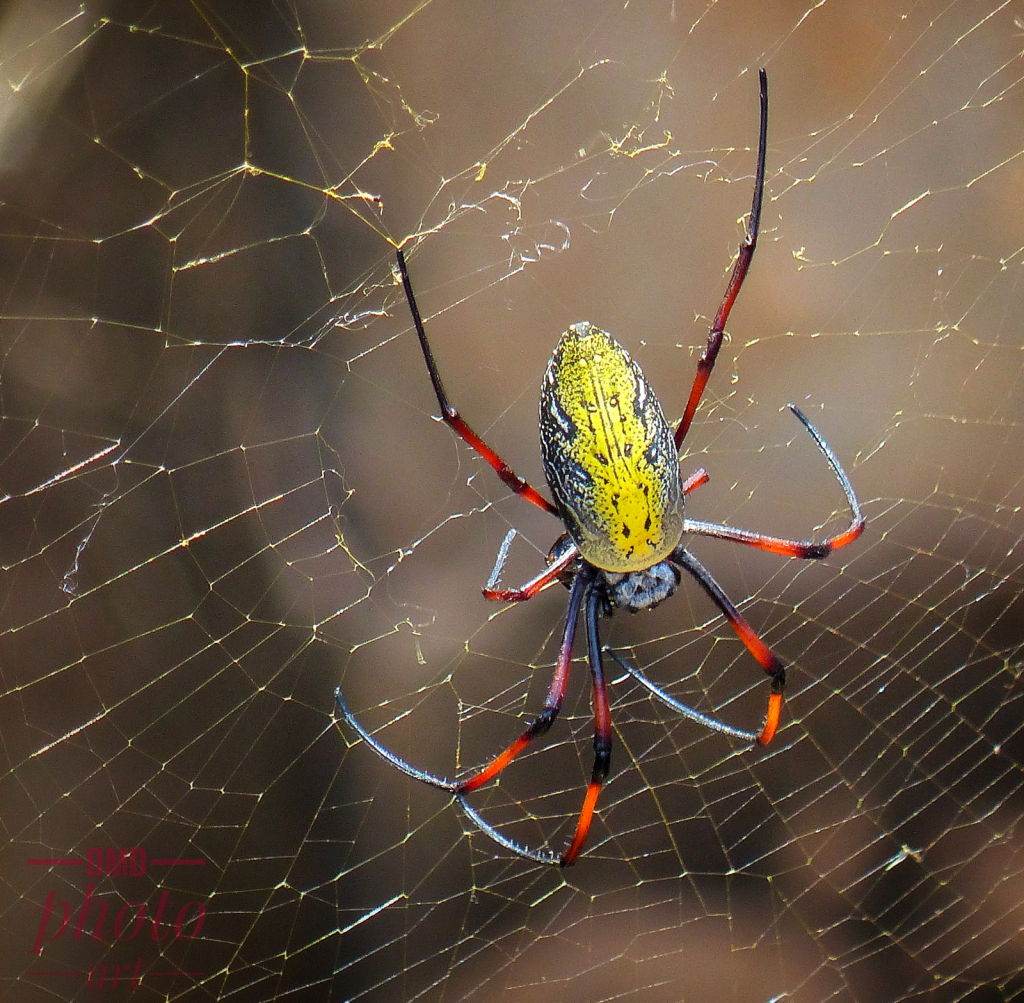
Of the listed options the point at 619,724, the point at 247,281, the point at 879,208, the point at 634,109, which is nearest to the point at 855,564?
the point at 619,724

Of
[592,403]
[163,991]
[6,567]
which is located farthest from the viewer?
[163,991]

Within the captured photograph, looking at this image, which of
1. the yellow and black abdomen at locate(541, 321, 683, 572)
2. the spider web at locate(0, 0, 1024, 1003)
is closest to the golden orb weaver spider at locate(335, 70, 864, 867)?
the yellow and black abdomen at locate(541, 321, 683, 572)

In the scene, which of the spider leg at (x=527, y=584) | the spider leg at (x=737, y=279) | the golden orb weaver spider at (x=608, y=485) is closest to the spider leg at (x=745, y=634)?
the golden orb weaver spider at (x=608, y=485)

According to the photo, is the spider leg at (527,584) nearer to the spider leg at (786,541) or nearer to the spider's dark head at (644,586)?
the spider's dark head at (644,586)

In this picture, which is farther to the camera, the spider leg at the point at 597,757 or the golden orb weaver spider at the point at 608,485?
the spider leg at the point at 597,757

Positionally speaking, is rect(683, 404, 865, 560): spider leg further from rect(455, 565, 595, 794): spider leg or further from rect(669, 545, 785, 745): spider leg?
rect(455, 565, 595, 794): spider leg

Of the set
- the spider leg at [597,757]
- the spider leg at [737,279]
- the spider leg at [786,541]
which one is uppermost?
the spider leg at [737,279]

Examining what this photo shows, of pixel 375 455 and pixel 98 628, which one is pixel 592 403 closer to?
pixel 375 455

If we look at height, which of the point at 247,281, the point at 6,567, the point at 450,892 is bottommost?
the point at 450,892
